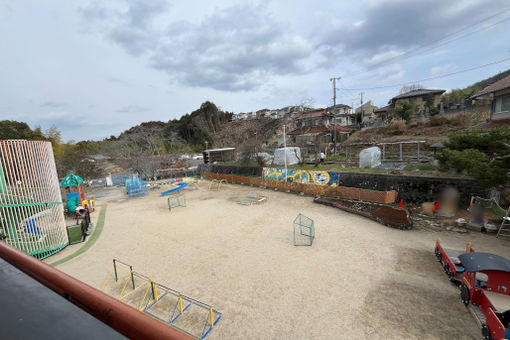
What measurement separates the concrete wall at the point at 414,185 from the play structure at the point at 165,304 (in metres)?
14.8

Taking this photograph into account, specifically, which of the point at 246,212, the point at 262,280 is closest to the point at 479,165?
the point at 262,280

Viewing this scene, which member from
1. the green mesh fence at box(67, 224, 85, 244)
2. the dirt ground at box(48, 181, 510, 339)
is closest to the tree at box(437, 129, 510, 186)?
the dirt ground at box(48, 181, 510, 339)

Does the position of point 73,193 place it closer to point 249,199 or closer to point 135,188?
point 135,188

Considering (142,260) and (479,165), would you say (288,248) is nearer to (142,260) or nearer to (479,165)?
(142,260)

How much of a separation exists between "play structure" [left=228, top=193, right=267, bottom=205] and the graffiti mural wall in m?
3.83

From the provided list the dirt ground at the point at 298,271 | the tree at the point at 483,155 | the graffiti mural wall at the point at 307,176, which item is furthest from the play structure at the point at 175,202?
the tree at the point at 483,155

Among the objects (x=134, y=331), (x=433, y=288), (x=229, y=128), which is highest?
(x=229, y=128)

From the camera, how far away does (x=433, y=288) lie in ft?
25.6

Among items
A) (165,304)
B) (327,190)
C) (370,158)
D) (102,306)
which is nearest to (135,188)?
(165,304)

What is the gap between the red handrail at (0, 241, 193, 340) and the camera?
672 mm

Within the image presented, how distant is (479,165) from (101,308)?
1606 cm

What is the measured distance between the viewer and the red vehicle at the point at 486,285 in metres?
6.29

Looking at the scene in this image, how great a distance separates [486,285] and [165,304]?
393 inches

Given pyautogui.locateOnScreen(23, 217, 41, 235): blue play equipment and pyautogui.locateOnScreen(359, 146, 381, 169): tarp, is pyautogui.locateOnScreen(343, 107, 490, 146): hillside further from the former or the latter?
pyautogui.locateOnScreen(23, 217, 41, 235): blue play equipment
